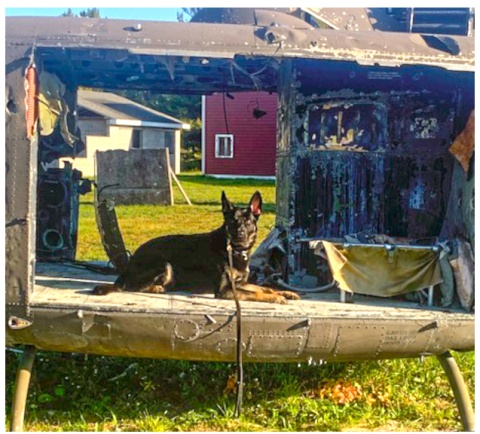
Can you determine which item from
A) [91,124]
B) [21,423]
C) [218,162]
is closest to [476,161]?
[21,423]

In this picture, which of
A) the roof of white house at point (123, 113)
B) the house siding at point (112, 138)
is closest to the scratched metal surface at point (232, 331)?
the house siding at point (112, 138)

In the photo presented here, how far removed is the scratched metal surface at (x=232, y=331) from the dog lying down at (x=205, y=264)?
48cm

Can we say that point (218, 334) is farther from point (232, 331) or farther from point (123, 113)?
point (123, 113)

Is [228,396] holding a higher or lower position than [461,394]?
lower

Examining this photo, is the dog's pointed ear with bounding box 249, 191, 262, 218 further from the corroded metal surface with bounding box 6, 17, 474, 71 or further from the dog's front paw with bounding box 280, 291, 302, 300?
the corroded metal surface with bounding box 6, 17, 474, 71

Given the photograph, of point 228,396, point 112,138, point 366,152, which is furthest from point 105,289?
point 112,138

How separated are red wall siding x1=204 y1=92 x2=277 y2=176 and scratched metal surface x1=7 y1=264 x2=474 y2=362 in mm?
22418

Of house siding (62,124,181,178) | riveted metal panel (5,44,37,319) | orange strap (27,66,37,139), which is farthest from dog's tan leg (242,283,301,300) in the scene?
house siding (62,124,181,178)

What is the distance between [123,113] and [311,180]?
25.4 metres

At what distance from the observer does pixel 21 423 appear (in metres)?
4.86

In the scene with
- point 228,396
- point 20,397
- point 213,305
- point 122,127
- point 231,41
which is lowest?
point 228,396

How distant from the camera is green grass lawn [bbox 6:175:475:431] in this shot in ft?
17.6

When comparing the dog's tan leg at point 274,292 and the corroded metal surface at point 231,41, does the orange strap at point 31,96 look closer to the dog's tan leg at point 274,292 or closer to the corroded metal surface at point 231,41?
the corroded metal surface at point 231,41

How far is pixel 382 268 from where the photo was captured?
17.9 ft
